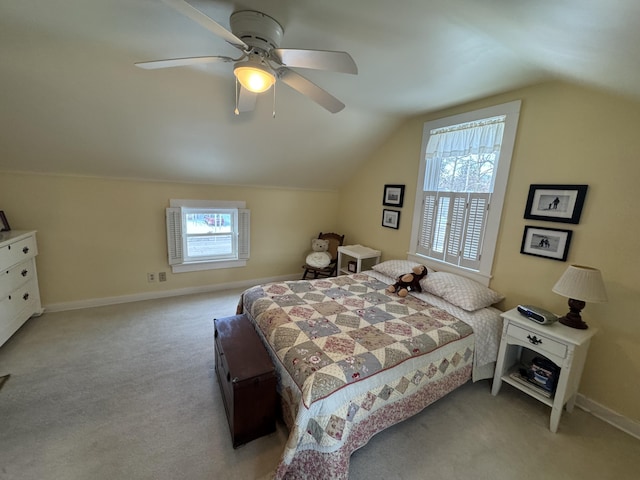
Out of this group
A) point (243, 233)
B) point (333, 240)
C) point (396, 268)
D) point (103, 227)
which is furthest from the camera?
point (333, 240)

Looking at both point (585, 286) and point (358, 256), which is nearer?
point (585, 286)

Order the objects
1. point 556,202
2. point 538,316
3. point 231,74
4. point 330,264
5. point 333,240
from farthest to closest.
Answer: point 333,240, point 330,264, point 231,74, point 556,202, point 538,316

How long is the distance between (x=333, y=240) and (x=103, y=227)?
308cm

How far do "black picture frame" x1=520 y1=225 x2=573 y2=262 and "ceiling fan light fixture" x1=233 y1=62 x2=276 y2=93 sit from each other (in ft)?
7.51

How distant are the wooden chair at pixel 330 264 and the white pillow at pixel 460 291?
168 cm

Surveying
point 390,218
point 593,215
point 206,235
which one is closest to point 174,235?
point 206,235

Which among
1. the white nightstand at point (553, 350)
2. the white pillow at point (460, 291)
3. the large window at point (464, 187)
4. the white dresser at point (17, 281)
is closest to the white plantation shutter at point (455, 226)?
the large window at point (464, 187)

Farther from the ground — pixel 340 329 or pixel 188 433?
pixel 340 329

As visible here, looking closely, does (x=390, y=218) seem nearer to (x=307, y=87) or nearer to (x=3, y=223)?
(x=307, y=87)

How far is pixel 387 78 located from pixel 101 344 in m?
3.39

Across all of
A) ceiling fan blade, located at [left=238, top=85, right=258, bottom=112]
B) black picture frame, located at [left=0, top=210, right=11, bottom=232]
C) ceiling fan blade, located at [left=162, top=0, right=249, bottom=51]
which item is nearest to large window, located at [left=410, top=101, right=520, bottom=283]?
ceiling fan blade, located at [left=238, top=85, right=258, bottom=112]

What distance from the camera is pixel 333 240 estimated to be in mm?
4449

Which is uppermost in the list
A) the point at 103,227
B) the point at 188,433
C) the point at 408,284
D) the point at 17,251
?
the point at 103,227

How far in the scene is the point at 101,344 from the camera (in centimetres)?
243
